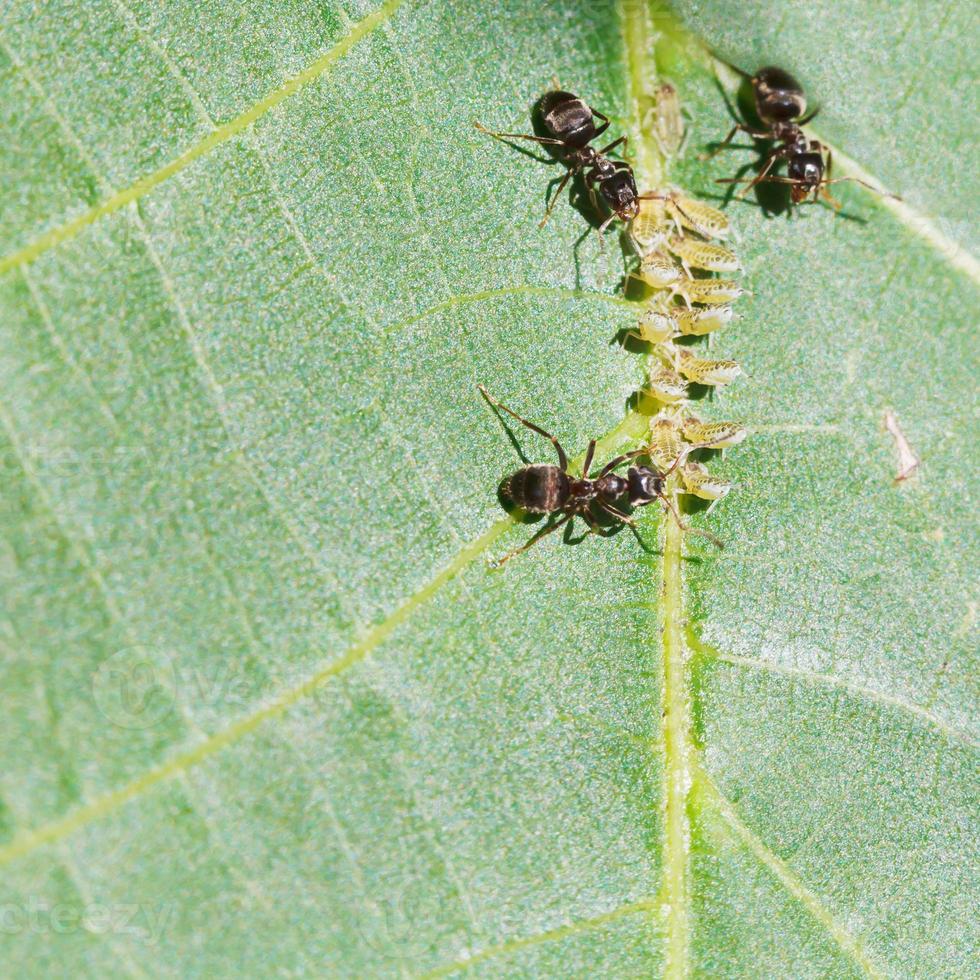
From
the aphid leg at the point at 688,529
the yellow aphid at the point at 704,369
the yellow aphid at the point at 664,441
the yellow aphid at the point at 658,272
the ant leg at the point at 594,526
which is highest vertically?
the yellow aphid at the point at 658,272

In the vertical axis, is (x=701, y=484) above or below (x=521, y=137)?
below

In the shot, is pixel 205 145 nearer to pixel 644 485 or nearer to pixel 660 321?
pixel 660 321

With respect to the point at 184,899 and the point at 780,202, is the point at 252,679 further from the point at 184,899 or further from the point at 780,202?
the point at 780,202

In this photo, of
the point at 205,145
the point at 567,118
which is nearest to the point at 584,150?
the point at 567,118

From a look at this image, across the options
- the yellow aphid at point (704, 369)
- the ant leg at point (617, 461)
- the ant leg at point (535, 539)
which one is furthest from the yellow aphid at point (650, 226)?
the ant leg at point (535, 539)

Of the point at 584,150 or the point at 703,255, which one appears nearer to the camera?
the point at 584,150

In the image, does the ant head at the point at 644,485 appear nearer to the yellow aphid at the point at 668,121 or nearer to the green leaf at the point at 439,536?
the green leaf at the point at 439,536

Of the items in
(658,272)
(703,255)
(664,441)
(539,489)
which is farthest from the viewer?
(703,255)
